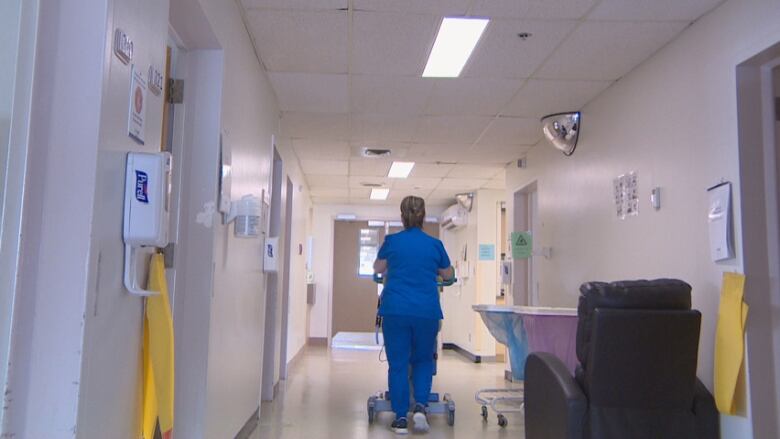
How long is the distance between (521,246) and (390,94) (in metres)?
2.12

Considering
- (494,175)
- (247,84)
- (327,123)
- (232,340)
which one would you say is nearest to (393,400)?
(232,340)

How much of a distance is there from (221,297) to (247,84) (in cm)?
127

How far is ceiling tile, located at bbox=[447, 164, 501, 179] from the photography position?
7.13 metres

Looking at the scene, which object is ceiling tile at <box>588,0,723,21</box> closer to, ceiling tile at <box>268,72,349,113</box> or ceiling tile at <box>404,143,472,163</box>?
ceiling tile at <box>268,72,349,113</box>

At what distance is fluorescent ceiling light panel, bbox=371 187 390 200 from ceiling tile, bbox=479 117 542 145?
3.19 meters

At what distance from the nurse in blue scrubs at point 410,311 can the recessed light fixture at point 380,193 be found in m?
4.82

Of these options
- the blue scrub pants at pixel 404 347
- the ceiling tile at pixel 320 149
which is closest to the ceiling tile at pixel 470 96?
the ceiling tile at pixel 320 149

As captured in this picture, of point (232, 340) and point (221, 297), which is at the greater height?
point (221, 297)

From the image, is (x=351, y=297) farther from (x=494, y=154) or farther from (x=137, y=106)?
(x=137, y=106)

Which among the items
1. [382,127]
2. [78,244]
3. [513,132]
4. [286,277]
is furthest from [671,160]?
[286,277]

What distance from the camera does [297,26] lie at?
11.2 ft

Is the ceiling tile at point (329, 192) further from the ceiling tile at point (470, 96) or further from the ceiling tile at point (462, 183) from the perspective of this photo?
the ceiling tile at point (470, 96)

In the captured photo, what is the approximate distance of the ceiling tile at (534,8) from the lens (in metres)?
3.05

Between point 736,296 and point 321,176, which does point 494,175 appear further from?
point 736,296
